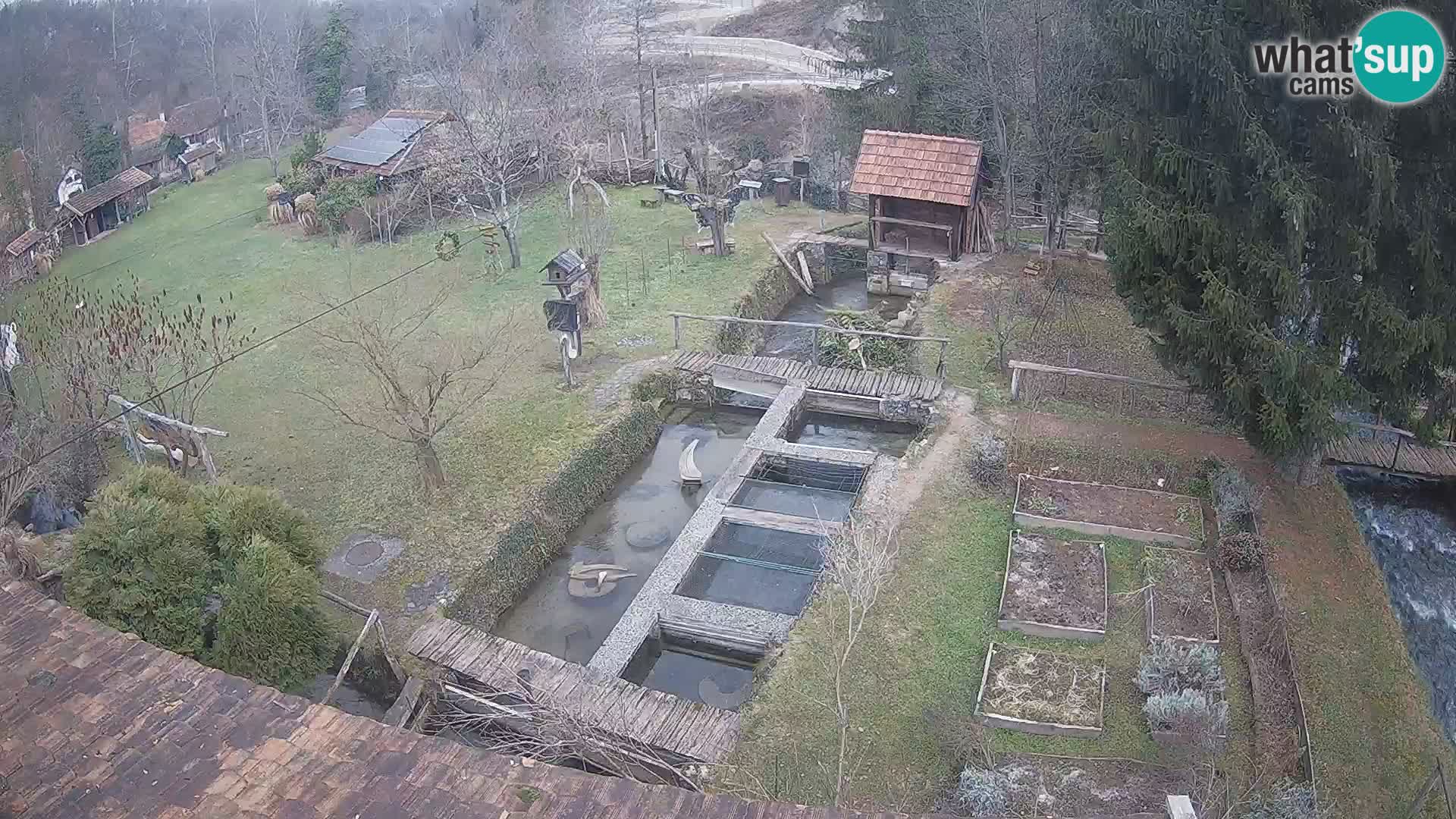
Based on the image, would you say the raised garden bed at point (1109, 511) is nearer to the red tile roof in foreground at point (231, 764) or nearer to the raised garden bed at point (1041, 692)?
the raised garden bed at point (1041, 692)

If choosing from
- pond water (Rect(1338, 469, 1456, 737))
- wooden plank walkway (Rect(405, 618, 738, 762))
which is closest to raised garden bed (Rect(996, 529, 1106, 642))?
pond water (Rect(1338, 469, 1456, 737))

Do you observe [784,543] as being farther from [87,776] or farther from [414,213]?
[414,213]

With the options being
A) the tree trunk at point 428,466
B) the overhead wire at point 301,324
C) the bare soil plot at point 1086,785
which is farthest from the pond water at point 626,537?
the bare soil plot at point 1086,785

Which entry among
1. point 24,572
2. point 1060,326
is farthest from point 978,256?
point 24,572

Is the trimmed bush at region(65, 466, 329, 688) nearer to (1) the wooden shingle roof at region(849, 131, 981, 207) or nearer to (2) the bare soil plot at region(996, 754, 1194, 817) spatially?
(2) the bare soil plot at region(996, 754, 1194, 817)

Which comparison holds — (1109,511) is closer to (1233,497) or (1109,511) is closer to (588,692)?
(1233,497)

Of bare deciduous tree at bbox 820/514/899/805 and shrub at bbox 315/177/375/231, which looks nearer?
bare deciduous tree at bbox 820/514/899/805
